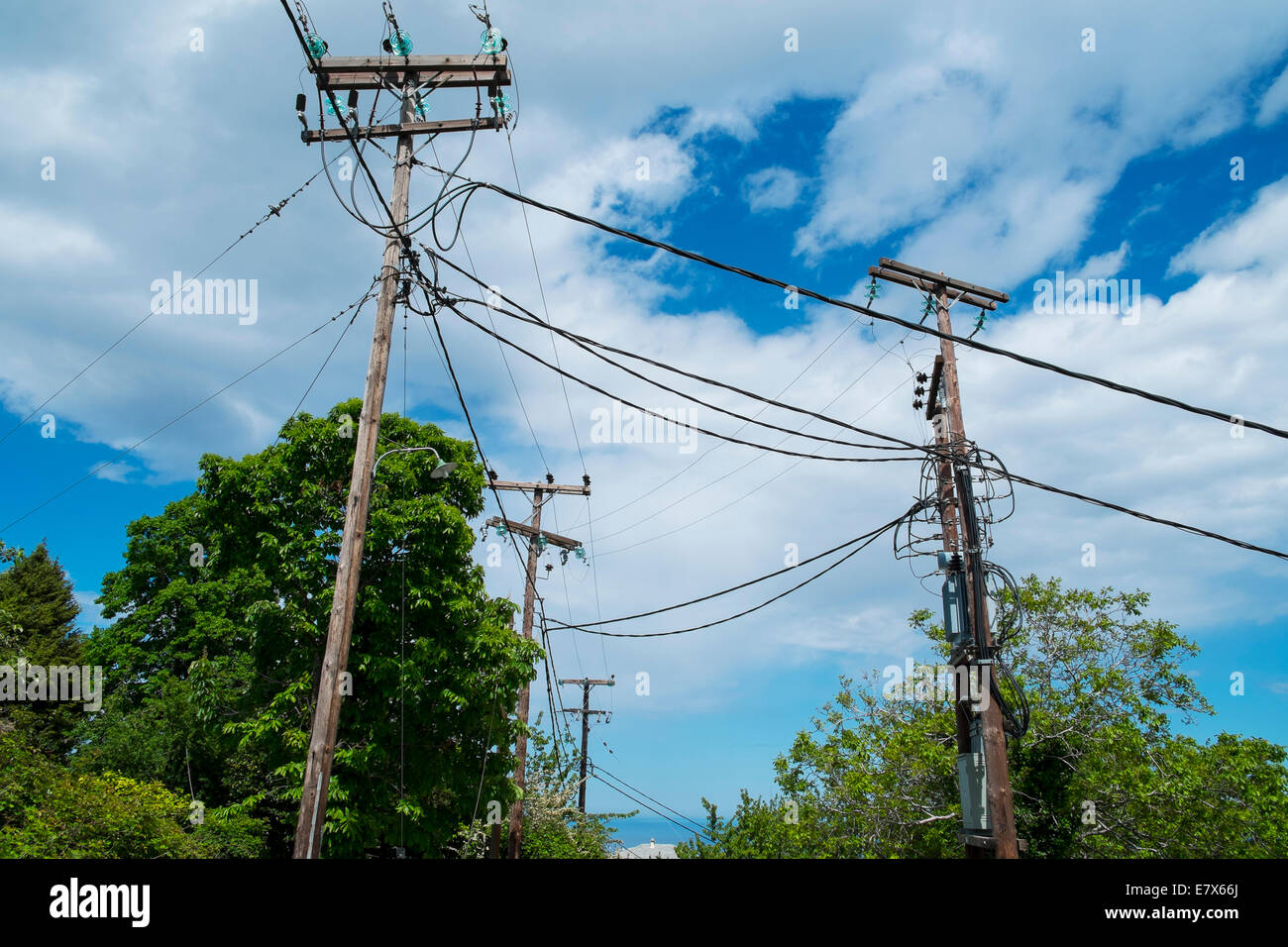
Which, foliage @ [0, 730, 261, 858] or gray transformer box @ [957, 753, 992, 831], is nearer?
gray transformer box @ [957, 753, 992, 831]

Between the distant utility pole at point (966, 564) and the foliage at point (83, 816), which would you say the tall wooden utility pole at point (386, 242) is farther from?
the foliage at point (83, 816)

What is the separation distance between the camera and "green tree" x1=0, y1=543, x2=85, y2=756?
2784 cm

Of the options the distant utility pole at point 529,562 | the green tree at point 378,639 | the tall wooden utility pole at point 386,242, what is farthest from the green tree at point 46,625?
the tall wooden utility pole at point 386,242

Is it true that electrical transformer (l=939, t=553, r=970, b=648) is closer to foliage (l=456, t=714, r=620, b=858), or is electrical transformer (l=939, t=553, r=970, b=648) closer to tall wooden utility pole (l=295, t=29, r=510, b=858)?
tall wooden utility pole (l=295, t=29, r=510, b=858)

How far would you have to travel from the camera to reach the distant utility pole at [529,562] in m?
19.8

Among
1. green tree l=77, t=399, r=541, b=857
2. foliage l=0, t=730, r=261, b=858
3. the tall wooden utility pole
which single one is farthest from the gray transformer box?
foliage l=0, t=730, r=261, b=858

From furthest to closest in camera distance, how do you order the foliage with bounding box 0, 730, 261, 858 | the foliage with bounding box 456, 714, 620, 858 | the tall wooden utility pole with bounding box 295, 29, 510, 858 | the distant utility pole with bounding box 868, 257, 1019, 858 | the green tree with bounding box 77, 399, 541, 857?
the foliage with bounding box 456, 714, 620, 858 < the green tree with bounding box 77, 399, 541, 857 < the foliage with bounding box 0, 730, 261, 858 < the distant utility pole with bounding box 868, 257, 1019, 858 < the tall wooden utility pole with bounding box 295, 29, 510, 858

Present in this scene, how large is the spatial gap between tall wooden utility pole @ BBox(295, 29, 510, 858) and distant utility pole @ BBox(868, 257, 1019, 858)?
23.1ft

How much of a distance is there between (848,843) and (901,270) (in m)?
14.2

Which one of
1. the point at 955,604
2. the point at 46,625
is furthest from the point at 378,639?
the point at 46,625

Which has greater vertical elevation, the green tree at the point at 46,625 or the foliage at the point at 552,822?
the green tree at the point at 46,625

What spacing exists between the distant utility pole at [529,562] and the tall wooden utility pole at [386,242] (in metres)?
10.3
